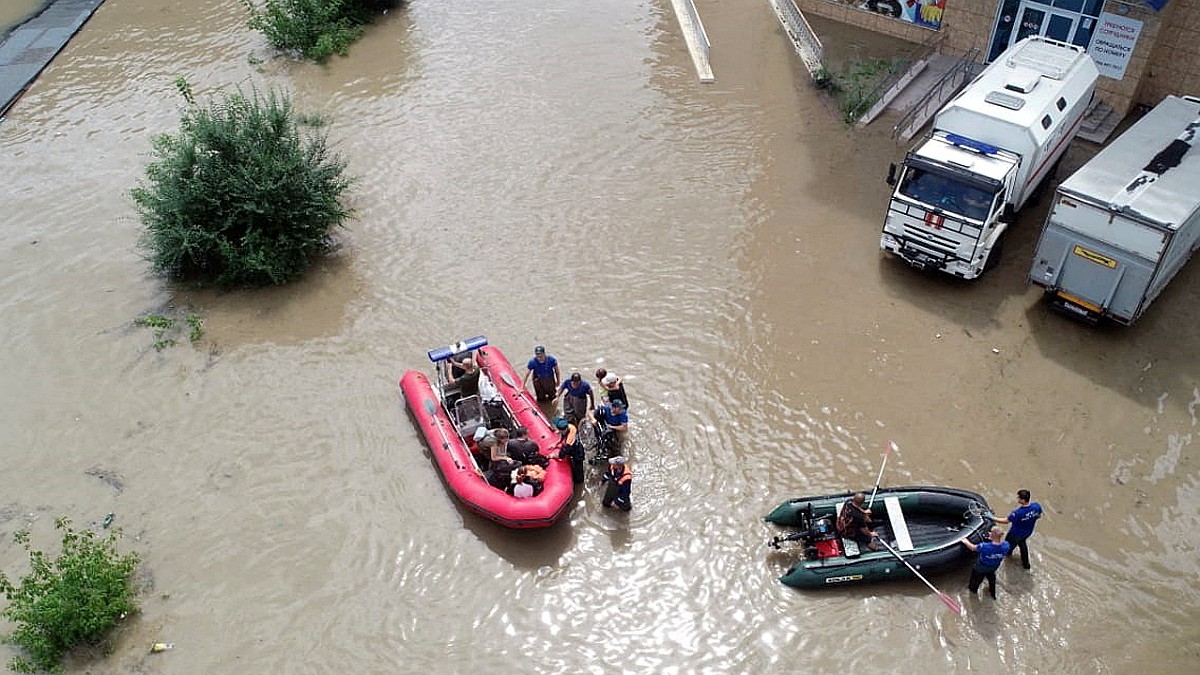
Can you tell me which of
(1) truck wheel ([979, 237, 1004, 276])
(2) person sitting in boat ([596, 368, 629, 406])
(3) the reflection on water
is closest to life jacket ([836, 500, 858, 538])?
(2) person sitting in boat ([596, 368, 629, 406])

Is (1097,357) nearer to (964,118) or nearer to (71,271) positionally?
(964,118)

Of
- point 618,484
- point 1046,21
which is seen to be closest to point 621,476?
point 618,484

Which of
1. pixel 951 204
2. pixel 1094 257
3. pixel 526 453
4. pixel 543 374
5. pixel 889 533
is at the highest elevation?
pixel 951 204

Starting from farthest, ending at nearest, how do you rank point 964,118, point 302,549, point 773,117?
point 773,117
point 964,118
point 302,549

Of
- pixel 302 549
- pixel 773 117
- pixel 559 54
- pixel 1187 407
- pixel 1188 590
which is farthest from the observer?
pixel 559 54

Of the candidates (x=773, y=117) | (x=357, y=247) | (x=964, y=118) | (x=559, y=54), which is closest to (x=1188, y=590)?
(x=964, y=118)

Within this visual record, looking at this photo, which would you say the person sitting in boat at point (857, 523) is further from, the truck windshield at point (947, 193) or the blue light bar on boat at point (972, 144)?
the blue light bar on boat at point (972, 144)

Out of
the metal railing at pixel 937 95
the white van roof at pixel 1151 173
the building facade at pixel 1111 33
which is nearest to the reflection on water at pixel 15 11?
the metal railing at pixel 937 95

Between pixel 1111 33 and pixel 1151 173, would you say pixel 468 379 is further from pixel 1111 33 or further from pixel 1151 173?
pixel 1111 33
